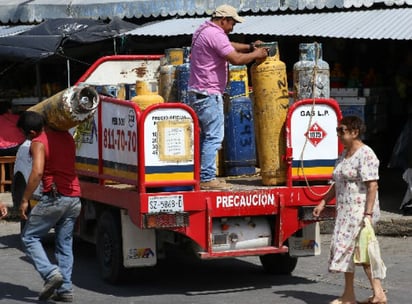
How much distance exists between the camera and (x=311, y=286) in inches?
357

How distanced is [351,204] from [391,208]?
4.85m

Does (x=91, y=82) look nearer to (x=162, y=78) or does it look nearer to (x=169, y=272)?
(x=162, y=78)

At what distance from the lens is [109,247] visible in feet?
30.0

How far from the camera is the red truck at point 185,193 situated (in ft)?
27.4

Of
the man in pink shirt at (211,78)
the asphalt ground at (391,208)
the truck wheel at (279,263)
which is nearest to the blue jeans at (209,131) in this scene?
the man in pink shirt at (211,78)

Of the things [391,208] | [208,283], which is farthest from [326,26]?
[208,283]

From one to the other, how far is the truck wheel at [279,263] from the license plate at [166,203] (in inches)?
61.1

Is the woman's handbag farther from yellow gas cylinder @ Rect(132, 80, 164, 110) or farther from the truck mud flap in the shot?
yellow gas cylinder @ Rect(132, 80, 164, 110)

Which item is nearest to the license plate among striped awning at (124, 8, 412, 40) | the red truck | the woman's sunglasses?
the red truck

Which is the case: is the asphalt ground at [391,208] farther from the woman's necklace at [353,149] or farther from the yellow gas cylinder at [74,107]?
the yellow gas cylinder at [74,107]

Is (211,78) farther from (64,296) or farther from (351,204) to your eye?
(64,296)

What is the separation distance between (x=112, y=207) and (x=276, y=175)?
1531mm

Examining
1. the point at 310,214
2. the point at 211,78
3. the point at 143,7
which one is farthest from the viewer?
the point at 143,7

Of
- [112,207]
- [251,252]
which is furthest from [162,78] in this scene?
[251,252]
